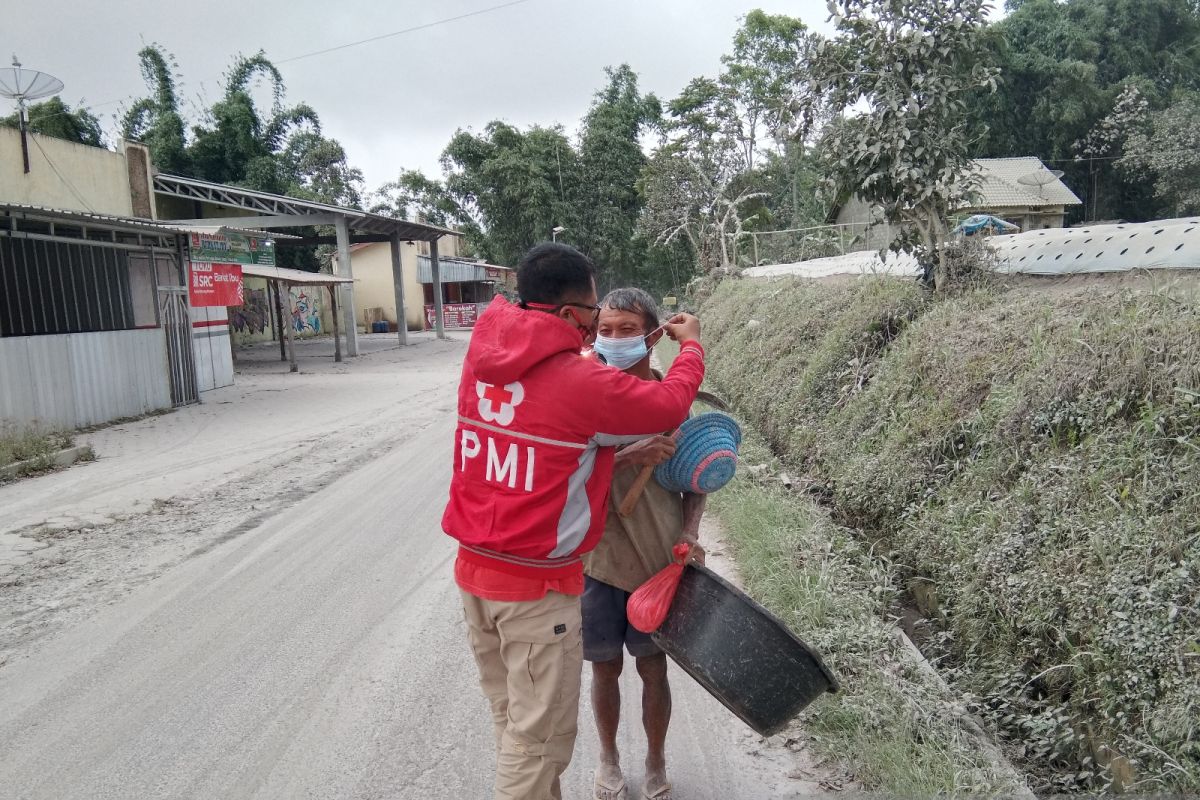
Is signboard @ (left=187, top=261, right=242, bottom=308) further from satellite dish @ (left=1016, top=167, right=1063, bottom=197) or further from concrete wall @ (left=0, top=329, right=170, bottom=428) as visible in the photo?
satellite dish @ (left=1016, top=167, right=1063, bottom=197)

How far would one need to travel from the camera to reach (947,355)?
19.0 feet

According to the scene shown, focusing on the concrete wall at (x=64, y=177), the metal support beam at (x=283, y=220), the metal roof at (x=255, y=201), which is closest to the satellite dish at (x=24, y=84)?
the concrete wall at (x=64, y=177)

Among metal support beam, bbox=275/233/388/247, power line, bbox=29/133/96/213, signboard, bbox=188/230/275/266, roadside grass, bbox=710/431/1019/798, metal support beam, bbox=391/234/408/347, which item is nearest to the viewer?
roadside grass, bbox=710/431/1019/798

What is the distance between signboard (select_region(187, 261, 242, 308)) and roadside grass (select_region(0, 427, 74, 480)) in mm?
5682

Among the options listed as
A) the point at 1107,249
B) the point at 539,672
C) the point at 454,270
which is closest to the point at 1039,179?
the point at 1107,249

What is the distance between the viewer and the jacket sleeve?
2098mm

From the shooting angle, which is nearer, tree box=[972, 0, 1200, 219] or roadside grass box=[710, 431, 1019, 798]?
roadside grass box=[710, 431, 1019, 798]

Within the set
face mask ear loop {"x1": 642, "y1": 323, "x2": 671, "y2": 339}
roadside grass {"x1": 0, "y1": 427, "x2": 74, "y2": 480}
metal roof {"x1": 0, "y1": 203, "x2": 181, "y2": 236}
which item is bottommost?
roadside grass {"x1": 0, "y1": 427, "x2": 74, "y2": 480}

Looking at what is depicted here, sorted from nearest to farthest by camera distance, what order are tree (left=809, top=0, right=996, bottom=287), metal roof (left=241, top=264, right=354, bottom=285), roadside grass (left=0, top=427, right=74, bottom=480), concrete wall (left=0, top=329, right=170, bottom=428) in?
tree (left=809, top=0, right=996, bottom=287)
roadside grass (left=0, top=427, right=74, bottom=480)
concrete wall (left=0, top=329, right=170, bottom=428)
metal roof (left=241, top=264, right=354, bottom=285)

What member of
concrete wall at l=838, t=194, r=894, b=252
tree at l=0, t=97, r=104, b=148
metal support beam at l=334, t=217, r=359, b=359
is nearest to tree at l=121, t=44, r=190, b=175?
tree at l=0, t=97, r=104, b=148

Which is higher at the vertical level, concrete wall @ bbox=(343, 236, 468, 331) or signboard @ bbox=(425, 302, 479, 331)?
concrete wall @ bbox=(343, 236, 468, 331)

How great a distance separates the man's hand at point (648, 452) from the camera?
2.46 meters

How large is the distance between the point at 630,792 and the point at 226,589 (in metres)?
3.29

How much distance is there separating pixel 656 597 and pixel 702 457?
458 mm
